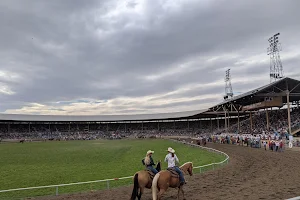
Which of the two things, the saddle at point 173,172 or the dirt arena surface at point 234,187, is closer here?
the saddle at point 173,172

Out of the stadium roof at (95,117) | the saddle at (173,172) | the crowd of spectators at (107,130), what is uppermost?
the stadium roof at (95,117)

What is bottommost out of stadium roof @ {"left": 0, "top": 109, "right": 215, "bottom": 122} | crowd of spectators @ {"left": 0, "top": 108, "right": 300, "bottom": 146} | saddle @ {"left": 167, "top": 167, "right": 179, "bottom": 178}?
crowd of spectators @ {"left": 0, "top": 108, "right": 300, "bottom": 146}

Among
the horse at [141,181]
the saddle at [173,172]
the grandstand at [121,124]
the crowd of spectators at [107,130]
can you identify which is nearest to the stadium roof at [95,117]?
the grandstand at [121,124]

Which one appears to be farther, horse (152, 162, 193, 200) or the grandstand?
the grandstand

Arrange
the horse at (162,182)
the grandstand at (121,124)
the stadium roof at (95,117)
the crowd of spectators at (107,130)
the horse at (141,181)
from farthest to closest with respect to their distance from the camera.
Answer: the crowd of spectators at (107,130) < the stadium roof at (95,117) < the grandstand at (121,124) < the horse at (141,181) < the horse at (162,182)

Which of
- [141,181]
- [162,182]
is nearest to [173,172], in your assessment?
[162,182]

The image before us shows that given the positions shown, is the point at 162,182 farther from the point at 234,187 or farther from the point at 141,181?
the point at 234,187

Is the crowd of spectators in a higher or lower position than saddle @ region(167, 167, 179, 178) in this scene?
lower

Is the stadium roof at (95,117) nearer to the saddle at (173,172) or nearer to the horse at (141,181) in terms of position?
the saddle at (173,172)

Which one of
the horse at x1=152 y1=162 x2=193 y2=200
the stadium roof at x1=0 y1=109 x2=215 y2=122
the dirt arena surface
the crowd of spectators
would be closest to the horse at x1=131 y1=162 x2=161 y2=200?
the horse at x1=152 y1=162 x2=193 y2=200

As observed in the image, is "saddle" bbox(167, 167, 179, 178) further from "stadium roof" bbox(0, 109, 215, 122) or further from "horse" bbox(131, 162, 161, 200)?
"stadium roof" bbox(0, 109, 215, 122)

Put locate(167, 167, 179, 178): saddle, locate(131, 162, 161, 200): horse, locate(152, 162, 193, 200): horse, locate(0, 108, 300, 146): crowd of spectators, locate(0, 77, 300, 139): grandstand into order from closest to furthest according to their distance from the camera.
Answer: locate(152, 162, 193, 200): horse, locate(131, 162, 161, 200): horse, locate(167, 167, 179, 178): saddle, locate(0, 77, 300, 139): grandstand, locate(0, 108, 300, 146): crowd of spectators

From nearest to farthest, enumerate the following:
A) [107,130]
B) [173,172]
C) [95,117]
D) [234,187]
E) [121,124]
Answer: [173,172] → [234,187] → [95,117] → [107,130] → [121,124]

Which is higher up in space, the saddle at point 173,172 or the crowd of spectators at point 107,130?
the saddle at point 173,172
